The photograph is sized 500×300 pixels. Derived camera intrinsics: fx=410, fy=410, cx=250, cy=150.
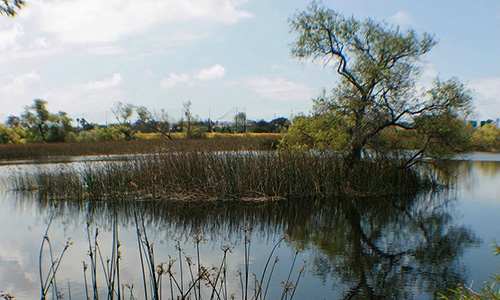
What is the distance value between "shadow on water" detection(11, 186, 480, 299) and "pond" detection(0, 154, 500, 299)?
0.02 meters

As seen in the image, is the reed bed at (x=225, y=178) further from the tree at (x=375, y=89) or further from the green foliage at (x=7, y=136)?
the green foliage at (x=7, y=136)

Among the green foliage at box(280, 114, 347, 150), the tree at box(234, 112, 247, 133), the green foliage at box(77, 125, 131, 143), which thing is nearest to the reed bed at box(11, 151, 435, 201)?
the green foliage at box(280, 114, 347, 150)

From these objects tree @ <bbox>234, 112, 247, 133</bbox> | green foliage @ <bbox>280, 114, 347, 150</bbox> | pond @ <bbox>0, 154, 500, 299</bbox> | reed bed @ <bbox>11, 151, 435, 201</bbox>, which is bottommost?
pond @ <bbox>0, 154, 500, 299</bbox>

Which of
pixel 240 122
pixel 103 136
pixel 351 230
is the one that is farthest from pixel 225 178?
pixel 240 122

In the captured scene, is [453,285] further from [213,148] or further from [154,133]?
[154,133]

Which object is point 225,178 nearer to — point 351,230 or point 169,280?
point 351,230

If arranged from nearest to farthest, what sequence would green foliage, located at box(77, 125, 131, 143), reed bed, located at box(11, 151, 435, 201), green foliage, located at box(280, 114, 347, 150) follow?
reed bed, located at box(11, 151, 435, 201) < green foliage, located at box(280, 114, 347, 150) < green foliage, located at box(77, 125, 131, 143)

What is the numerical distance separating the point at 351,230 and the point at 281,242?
194 centimetres

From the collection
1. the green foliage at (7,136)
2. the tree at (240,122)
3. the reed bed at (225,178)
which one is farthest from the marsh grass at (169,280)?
Answer: the tree at (240,122)

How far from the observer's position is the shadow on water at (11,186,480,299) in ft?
19.4

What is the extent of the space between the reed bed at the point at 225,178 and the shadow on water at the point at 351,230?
0.51 m

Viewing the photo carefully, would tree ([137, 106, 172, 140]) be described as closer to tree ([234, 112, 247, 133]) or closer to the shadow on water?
tree ([234, 112, 247, 133])

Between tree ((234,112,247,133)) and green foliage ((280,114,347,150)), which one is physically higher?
tree ((234,112,247,133))

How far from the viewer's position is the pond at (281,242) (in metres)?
5.76
